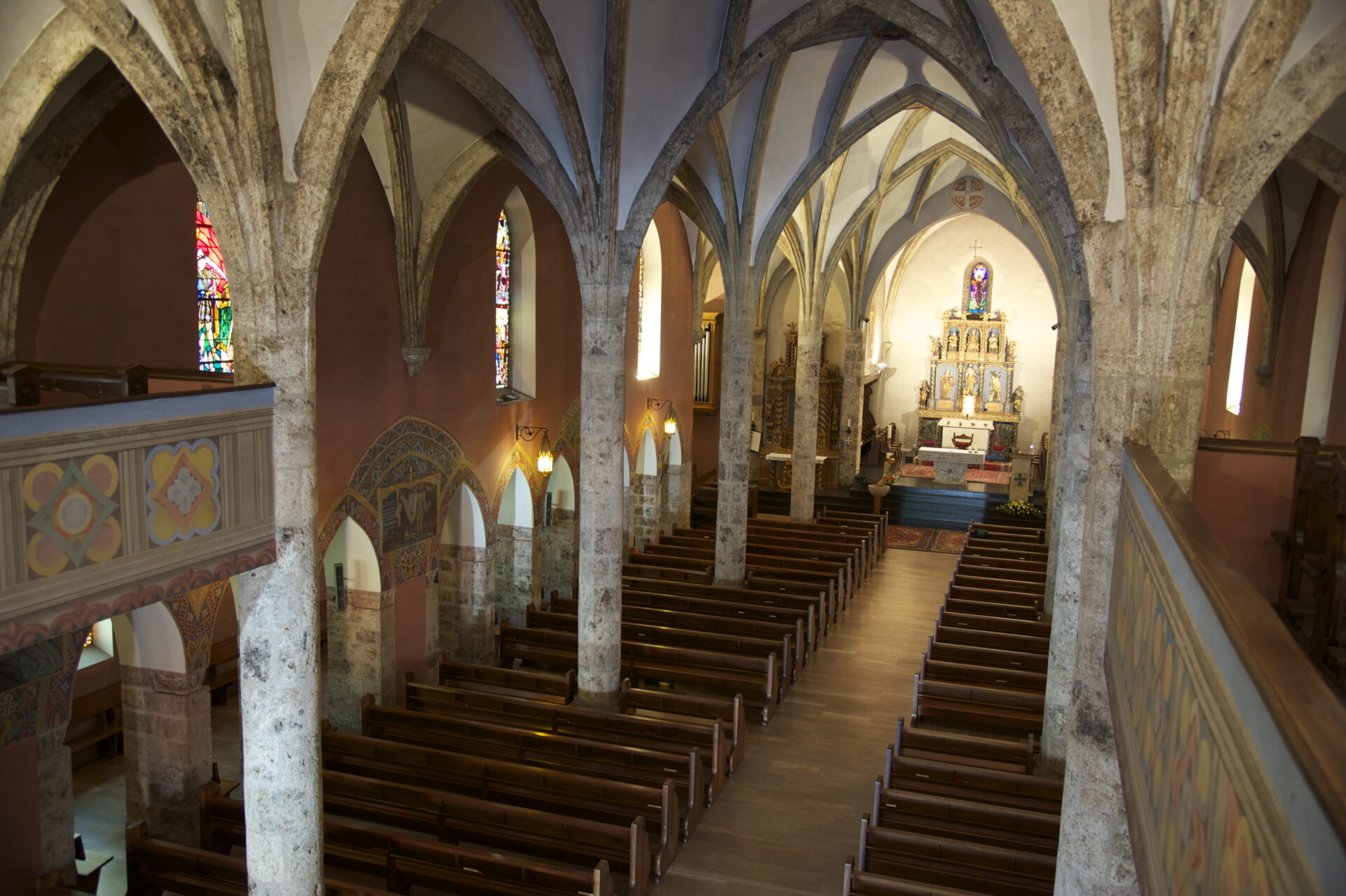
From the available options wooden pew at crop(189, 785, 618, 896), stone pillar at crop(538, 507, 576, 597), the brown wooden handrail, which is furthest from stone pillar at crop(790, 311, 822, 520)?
the brown wooden handrail

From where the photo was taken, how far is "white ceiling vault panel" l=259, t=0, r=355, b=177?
6570mm

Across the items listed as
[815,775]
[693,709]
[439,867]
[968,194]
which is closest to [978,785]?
[815,775]

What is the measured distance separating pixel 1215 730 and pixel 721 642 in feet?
36.4

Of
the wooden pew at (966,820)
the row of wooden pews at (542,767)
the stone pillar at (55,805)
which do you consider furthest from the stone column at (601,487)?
the stone pillar at (55,805)

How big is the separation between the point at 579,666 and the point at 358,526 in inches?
124

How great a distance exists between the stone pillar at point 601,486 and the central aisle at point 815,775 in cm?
202

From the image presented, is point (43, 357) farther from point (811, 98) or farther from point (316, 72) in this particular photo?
point (811, 98)

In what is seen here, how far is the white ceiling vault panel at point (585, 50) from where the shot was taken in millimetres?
9789

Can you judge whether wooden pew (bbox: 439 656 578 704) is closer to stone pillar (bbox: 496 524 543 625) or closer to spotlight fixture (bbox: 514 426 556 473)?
stone pillar (bbox: 496 524 543 625)

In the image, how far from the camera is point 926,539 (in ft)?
71.8

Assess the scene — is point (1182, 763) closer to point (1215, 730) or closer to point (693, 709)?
point (1215, 730)

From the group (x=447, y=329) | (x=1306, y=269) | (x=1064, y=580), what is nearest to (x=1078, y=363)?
(x=1064, y=580)

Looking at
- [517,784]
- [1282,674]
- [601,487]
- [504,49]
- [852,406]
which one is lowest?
[517,784]

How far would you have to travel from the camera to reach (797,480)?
2052cm
